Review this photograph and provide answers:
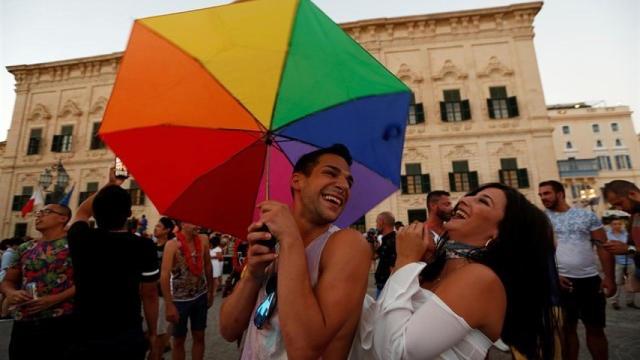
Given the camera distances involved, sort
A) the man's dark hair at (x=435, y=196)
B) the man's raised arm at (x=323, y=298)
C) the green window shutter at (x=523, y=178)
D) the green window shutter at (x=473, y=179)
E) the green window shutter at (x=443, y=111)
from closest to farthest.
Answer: the man's raised arm at (x=323, y=298) < the man's dark hair at (x=435, y=196) < the green window shutter at (x=523, y=178) < the green window shutter at (x=473, y=179) < the green window shutter at (x=443, y=111)

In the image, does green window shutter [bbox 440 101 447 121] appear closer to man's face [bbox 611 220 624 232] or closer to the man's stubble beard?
man's face [bbox 611 220 624 232]

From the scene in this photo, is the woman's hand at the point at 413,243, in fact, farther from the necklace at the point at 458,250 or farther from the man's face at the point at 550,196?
the man's face at the point at 550,196

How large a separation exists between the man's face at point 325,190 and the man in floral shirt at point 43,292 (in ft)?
8.50

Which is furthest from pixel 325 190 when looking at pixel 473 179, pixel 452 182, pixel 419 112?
pixel 419 112

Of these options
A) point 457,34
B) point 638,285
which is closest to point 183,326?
point 638,285

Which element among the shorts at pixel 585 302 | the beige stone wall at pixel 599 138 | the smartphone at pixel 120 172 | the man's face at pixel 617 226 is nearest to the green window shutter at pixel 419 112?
the man's face at pixel 617 226

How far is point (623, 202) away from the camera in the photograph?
3402 mm

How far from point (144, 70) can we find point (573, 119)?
61.4m

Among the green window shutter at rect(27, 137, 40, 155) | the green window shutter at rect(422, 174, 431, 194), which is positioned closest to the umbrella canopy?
the green window shutter at rect(422, 174, 431, 194)

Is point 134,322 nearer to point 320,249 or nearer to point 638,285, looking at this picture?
point 320,249

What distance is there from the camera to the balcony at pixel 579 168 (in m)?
44.5

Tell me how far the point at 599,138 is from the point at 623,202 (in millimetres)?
58833

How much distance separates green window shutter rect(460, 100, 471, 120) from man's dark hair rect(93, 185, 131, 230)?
1998cm

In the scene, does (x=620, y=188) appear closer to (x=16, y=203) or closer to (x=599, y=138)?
(x=16, y=203)
